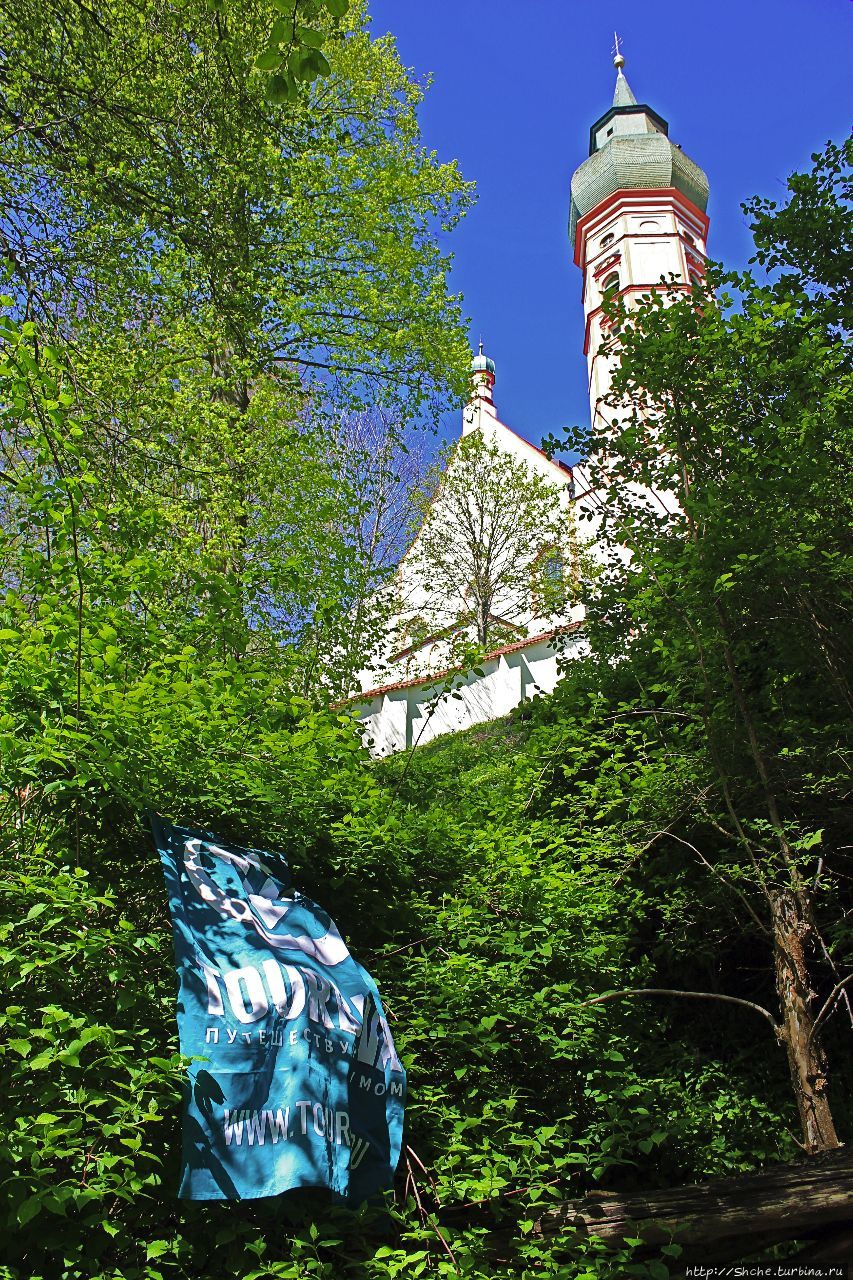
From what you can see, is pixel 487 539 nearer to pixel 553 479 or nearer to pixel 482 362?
pixel 553 479

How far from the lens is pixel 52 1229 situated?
10.3 feet

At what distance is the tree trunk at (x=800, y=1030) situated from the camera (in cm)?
523

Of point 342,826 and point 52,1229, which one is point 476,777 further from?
point 52,1229

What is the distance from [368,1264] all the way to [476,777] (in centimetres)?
457

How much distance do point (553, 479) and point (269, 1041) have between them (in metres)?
29.4

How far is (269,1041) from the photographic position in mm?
3742

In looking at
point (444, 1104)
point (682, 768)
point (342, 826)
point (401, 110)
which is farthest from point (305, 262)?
point (444, 1104)


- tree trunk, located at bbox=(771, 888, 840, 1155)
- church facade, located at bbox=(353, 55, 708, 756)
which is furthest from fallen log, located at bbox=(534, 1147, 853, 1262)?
church facade, located at bbox=(353, 55, 708, 756)

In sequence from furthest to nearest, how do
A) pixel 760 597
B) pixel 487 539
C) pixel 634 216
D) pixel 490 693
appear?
pixel 634 216 < pixel 487 539 < pixel 490 693 < pixel 760 597

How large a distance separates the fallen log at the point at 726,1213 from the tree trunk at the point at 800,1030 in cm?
49

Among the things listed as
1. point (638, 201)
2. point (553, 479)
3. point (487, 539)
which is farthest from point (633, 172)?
point (487, 539)

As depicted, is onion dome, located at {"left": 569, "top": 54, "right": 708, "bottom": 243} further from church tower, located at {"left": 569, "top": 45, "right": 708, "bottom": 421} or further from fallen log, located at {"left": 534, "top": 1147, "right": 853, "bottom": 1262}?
fallen log, located at {"left": 534, "top": 1147, "right": 853, "bottom": 1262}

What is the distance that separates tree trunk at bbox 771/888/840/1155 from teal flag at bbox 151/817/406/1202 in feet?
8.32

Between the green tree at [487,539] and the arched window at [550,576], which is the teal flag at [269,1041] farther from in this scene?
the green tree at [487,539]
